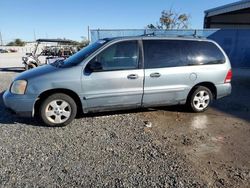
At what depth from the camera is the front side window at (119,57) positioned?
538cm

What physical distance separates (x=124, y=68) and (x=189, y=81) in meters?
1.57

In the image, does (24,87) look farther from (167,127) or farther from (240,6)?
(240,6)

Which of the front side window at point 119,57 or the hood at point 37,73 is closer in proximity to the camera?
the hood at point 37,73

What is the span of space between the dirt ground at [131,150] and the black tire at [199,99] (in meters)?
0.19

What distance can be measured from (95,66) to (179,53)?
6.33 feet

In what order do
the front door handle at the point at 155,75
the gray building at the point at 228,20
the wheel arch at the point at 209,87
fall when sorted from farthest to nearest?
1. the gray building at the point at 228,20
2. the wheel arch at the point at 209,87
3. the front door handle at the point at 155,75

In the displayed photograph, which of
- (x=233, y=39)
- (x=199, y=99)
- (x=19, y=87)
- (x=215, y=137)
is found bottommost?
(x=215, y=137)

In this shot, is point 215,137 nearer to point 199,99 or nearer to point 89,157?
point 199,99

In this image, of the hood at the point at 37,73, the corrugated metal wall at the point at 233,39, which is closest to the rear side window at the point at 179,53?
the hood at the point at 37,73

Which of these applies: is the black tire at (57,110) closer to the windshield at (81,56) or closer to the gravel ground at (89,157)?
the gravel ground at (89,157)

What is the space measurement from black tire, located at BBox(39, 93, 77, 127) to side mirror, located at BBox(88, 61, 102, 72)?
2.37 feet

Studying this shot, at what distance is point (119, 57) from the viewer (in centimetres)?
547

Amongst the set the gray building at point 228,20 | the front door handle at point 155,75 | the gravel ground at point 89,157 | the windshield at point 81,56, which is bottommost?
the gravel ground at point 89,157

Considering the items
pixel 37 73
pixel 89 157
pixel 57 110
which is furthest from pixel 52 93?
pixel 89 157
